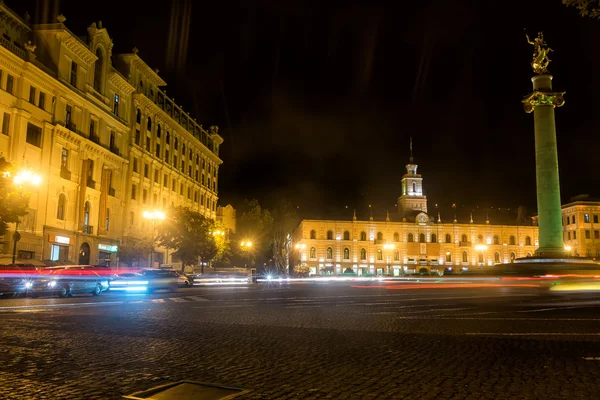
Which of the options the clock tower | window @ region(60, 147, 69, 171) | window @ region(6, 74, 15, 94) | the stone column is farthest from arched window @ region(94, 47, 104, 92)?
the clock tower

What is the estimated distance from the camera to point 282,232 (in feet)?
310

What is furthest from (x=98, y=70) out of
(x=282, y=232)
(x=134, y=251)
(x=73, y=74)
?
A: (x=282, y=232)

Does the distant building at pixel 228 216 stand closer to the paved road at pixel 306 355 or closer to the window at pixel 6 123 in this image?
the window at pixel 6 123

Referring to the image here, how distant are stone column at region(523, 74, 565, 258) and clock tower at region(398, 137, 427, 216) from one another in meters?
71.3

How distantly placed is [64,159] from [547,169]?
3905 centimetres

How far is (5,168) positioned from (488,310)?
76.8ft

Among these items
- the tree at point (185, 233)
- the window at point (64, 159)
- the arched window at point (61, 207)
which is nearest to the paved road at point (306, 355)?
the arched window at point (61, 207)

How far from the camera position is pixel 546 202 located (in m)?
42.1

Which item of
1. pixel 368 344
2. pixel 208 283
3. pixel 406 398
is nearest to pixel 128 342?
pixel 368 344

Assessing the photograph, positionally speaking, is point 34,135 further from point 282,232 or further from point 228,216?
point 282,232

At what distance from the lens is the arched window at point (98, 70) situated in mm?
44031

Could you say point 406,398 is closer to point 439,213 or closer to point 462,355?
point 462,355

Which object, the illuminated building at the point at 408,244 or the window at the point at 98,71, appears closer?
the window at the point at 98,71

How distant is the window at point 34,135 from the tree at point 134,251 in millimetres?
13843
